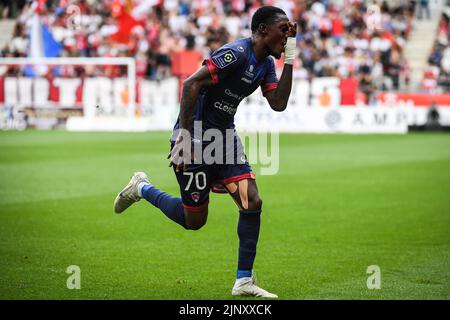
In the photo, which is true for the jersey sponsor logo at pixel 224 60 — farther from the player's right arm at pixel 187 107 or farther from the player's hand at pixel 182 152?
the player's hand at pixel 182 152

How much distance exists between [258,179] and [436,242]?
7.75m

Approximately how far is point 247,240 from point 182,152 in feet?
3.02

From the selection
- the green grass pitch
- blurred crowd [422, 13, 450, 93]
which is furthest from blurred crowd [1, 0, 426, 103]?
the green grass pitch

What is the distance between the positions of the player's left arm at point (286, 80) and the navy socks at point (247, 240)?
1.03 metres

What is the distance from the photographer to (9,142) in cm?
2678

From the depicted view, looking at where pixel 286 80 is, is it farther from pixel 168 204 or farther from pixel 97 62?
pixel 97 62

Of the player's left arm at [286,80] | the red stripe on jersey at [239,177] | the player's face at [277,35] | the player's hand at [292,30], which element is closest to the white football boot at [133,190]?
the red stripe on jersey at [239,177]

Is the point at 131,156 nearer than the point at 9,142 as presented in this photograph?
Yes

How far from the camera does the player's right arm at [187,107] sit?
754cm

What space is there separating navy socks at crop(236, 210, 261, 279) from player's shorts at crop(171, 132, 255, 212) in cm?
32

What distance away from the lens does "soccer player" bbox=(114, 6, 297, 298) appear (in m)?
7.58

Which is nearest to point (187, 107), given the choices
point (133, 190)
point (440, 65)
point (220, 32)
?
point (133, 190)

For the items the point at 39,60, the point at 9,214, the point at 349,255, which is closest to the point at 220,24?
the point at 39,60
